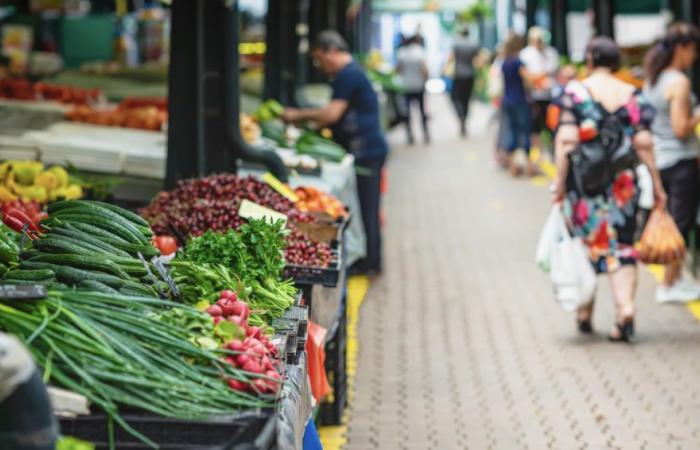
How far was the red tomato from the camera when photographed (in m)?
6.89

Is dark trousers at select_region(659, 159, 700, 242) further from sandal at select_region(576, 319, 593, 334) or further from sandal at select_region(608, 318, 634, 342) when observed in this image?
sandal at select_region(608, 318, 634, 342)

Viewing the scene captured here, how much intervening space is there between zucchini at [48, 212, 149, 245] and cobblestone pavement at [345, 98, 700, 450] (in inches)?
90.3

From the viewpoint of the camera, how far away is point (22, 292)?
4258 millimetres

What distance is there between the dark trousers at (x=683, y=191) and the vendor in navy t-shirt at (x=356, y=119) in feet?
8.27

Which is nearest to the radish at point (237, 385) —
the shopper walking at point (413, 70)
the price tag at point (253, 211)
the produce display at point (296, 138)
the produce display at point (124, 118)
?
the price tag at point (253, 211)

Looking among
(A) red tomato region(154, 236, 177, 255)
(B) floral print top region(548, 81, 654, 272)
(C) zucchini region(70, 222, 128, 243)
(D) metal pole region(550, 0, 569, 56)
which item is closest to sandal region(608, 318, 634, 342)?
(B) floral print top region(548, 81, 654, 272)

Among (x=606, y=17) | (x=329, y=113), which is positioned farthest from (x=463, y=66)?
(x=329, y=113)

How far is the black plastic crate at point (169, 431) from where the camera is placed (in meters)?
4.01

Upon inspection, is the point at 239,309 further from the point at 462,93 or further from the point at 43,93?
the point at 462,93

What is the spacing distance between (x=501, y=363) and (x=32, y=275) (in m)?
5.08

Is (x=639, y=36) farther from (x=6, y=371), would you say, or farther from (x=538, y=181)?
(x=6, y=371)

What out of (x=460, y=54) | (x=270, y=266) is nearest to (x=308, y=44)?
(x=460, y=54)

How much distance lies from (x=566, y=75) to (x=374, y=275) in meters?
10.9

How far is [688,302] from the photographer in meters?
11.2
